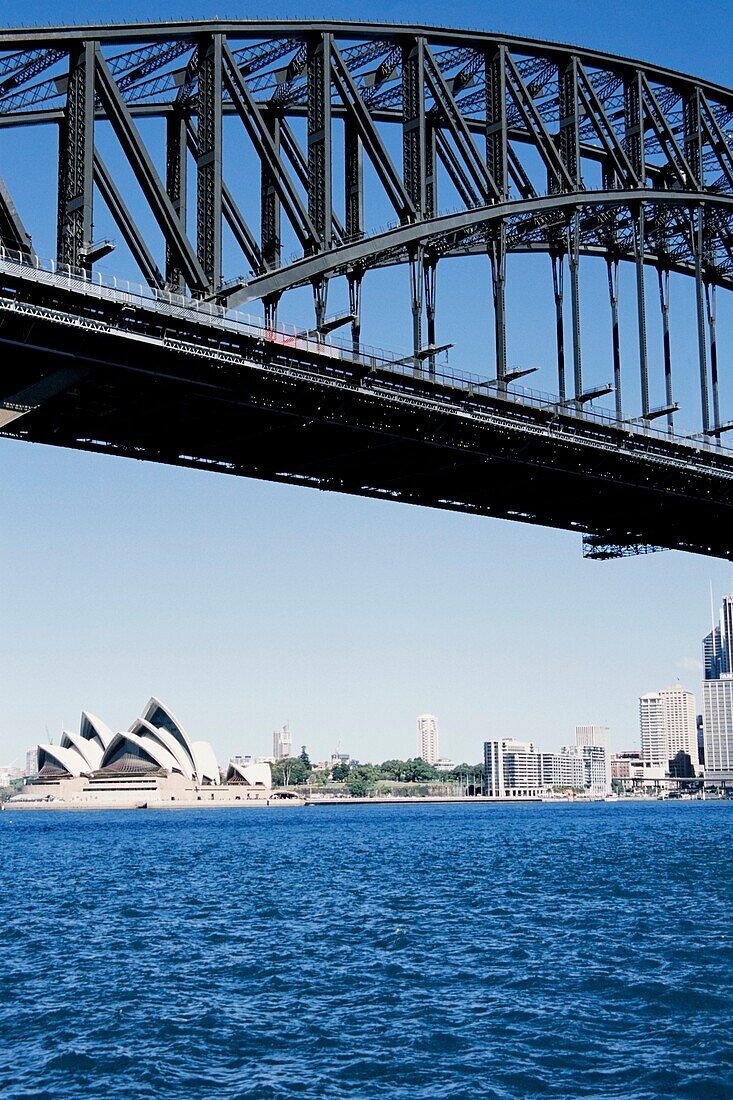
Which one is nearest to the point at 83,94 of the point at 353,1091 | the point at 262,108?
the point at 262,108

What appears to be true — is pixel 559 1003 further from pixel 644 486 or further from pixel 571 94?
pixel 571 94

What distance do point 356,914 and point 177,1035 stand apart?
1605 centimetres

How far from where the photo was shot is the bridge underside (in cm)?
3800

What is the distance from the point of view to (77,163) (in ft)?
128

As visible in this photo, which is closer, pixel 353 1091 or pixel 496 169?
pixel 353 1091

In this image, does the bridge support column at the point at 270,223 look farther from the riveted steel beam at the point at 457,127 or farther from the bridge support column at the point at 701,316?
the bridge support column at the point at 701,316

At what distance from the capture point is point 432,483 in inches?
2201

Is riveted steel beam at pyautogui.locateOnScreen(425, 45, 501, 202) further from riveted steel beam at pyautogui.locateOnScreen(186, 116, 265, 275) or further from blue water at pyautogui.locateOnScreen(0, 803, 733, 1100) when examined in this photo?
blue water at pyautogui.locateOnScreen(0, 803, 733, 1100)

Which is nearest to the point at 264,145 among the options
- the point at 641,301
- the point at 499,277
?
the point at 499,277

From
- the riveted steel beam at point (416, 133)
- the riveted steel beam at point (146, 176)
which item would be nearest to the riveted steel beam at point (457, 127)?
the riveted steel beam at point (416, 133)

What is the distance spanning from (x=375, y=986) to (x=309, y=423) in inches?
912

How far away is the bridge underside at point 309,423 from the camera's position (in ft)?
125

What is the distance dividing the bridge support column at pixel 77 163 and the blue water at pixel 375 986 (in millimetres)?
19447

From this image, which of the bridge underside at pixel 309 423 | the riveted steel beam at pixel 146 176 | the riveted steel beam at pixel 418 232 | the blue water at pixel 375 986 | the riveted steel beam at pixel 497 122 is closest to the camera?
the blue water at pixel 375 986
